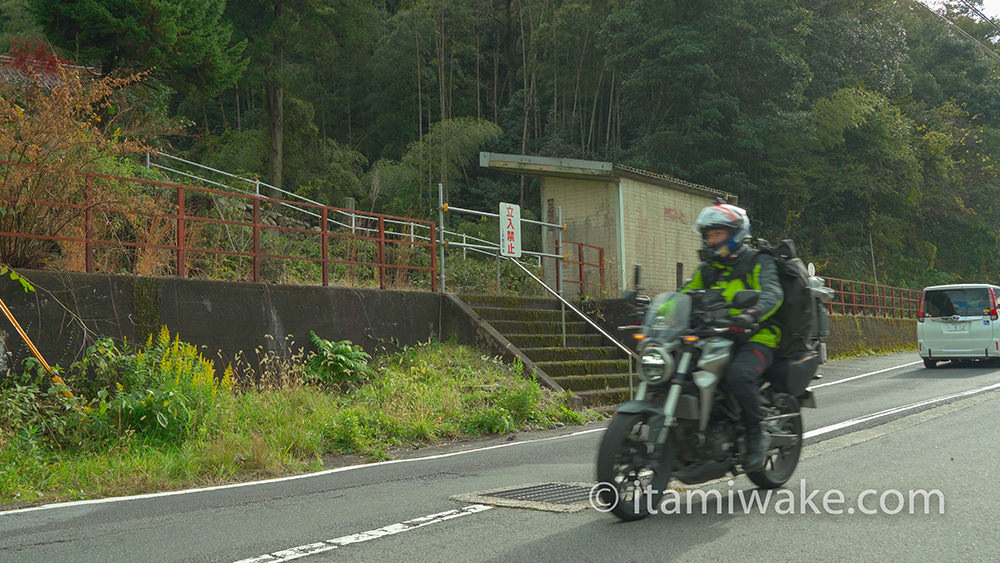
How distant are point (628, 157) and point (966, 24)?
116 feet

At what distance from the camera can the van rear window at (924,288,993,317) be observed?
18.4 m

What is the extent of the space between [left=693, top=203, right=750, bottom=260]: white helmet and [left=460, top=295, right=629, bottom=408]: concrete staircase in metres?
7.34

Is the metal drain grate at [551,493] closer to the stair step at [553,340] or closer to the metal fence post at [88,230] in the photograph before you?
the metal fence post at [88,230]

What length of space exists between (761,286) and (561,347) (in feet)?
31.9

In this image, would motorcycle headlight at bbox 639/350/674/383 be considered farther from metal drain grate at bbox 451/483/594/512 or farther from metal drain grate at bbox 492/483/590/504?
metal drain grate at bbox 492/483/590/504

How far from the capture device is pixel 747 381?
5074mm

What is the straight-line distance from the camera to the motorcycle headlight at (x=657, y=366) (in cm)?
487

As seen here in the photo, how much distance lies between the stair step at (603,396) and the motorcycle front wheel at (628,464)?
310 inches

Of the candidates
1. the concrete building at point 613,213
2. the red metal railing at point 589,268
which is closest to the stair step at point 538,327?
the red metal railing at point 589,268

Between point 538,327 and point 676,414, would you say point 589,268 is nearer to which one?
point 538,327

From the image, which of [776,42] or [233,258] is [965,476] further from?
[776,42]

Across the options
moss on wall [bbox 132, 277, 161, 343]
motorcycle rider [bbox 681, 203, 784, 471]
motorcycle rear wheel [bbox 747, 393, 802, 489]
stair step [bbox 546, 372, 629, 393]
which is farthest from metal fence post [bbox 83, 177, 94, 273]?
motorcycle rear wheel [bbox 747, 393, 802, 489]

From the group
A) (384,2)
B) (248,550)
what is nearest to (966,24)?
(384,2)

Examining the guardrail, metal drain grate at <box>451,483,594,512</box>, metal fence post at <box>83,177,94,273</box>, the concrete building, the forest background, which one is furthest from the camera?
the forest background
